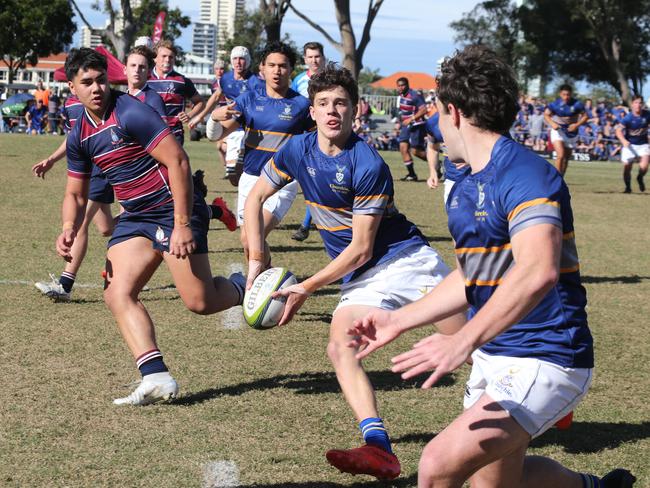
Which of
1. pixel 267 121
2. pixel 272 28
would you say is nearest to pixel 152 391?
pixel 267 121

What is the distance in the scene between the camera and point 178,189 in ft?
18.0

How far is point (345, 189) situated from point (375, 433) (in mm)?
1352

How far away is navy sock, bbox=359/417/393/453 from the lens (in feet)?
15.1

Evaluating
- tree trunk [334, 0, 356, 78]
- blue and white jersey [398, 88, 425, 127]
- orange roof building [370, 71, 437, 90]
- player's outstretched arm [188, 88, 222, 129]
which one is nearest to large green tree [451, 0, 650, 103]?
orange roof building [370, 71, 437, 90]

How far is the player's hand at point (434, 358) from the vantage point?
110 inches

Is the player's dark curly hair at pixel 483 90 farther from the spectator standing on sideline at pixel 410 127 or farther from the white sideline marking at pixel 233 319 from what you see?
the spectator standing on sideline at pixel 410 127

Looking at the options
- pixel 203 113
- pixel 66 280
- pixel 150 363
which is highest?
pixel 203 113

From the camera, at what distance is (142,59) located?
9.34 meters

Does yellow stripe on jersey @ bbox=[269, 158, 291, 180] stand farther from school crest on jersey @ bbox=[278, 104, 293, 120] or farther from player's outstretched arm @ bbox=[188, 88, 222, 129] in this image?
player's outstretched arm @ bbox=[188, 88, 222, 129]

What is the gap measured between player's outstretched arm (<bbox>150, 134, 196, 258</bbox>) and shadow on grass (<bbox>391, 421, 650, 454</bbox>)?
5.23ft

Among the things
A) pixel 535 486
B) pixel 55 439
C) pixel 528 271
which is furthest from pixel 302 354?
pixel 528 271

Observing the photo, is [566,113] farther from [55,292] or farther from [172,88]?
[55,292]

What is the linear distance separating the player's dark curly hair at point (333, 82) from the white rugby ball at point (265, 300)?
1.04 meters

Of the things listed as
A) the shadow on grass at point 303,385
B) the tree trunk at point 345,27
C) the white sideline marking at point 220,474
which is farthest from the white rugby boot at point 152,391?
the tree trunk at point 345,27
